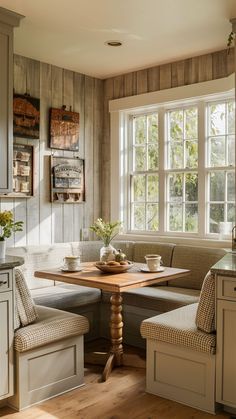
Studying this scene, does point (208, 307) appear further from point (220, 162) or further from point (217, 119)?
point (217, 119)

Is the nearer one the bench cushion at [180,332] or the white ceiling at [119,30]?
the bench cushion at [180,332]

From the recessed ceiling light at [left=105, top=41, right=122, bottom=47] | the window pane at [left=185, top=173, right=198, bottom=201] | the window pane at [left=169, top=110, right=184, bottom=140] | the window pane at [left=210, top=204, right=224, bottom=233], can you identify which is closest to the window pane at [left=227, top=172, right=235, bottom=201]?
the window pane at [left=210, top=204, right=224, bottom=233]

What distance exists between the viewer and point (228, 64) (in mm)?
4121

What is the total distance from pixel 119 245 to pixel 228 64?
209cm

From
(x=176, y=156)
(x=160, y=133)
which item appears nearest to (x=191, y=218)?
(x=176, y=156)

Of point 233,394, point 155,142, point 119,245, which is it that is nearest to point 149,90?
point 155,142

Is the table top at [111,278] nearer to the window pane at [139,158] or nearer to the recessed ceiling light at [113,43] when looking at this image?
the window pane at [139,158]

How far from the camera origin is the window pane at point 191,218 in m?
4.51

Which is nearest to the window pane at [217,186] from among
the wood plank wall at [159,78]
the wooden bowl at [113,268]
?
the wood plank wall at [159,78]

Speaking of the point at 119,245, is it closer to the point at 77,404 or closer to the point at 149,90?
the point at 149,90

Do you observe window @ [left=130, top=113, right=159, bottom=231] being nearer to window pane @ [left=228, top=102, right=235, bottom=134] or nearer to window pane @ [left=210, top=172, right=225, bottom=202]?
window pane @ [left=210, top=172, right=225, bottom=202]

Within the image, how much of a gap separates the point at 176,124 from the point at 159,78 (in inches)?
20.0

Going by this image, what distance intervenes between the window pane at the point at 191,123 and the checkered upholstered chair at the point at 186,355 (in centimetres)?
Result: 209

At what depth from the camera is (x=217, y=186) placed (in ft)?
14.3
